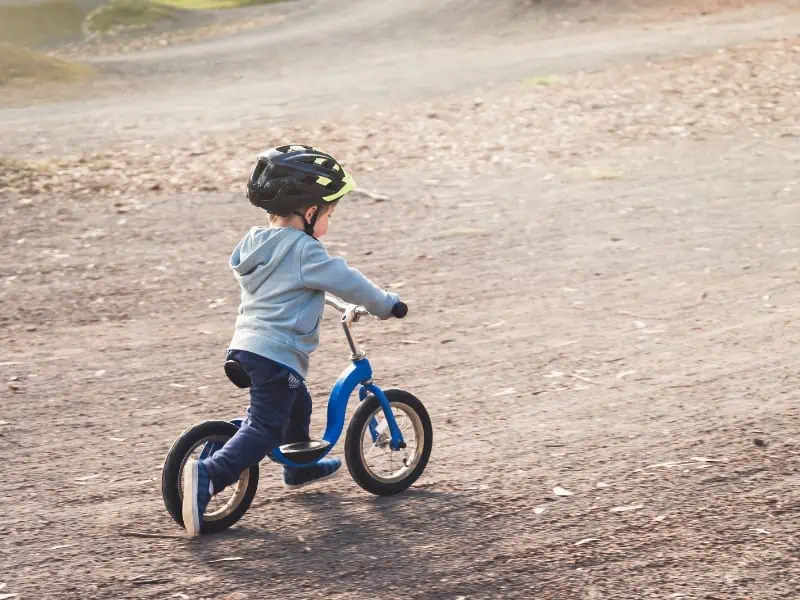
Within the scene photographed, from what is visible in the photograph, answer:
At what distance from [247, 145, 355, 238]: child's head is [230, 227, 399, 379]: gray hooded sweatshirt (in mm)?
83

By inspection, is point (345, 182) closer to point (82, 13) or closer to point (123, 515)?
point (123, 515)

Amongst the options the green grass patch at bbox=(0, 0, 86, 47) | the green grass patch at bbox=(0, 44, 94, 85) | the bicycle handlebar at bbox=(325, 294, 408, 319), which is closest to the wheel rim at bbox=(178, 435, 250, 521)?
the bicycle handlebar at bbox=(325, 294, 408, 319)

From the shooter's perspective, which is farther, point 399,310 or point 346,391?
point 346,391

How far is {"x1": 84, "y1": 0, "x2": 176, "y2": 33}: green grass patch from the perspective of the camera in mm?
25281

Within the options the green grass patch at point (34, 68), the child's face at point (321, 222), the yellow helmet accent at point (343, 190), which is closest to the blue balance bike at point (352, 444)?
the child's face at point (321, 222)

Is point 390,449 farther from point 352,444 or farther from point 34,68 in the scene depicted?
point 34,68

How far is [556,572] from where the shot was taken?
4.51m

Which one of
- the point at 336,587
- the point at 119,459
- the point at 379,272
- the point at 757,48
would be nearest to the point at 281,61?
the point at 757,48

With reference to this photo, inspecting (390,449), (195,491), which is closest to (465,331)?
(390,449)

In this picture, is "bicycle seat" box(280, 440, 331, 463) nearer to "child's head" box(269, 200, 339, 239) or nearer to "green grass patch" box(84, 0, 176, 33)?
"child's head" box(269, 200, 339, 239)

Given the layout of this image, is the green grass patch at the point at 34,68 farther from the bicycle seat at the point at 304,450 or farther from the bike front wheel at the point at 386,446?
the bicycle seat at the point at 304,450

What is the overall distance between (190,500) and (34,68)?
15432mm

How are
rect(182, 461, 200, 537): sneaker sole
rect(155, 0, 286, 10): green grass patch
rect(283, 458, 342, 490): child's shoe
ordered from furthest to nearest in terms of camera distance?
rect(155, 0, 286, 10): green grass patch, rect(283, 458, 342, 490): child's shoe, rect(182, 461, 200, 537): sneaker sole

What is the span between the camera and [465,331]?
755cm
